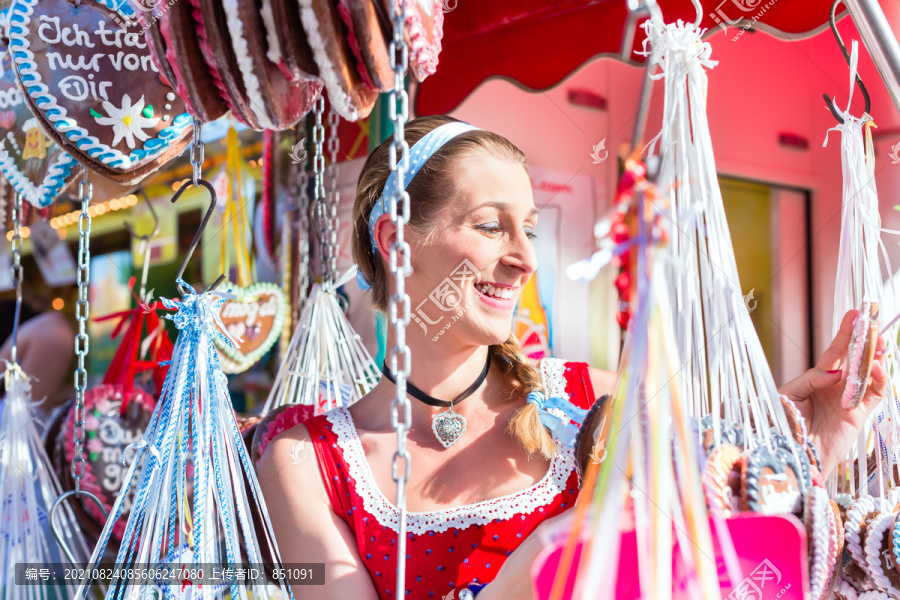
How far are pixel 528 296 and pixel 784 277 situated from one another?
1.12 meters

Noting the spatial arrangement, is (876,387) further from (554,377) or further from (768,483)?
(554,377)

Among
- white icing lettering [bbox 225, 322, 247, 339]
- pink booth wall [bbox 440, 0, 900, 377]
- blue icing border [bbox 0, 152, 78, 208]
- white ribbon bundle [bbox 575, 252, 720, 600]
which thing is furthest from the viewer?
pink booth wall [bbox 440, 0, 900, 377]

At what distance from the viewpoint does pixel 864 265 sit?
0.93 m

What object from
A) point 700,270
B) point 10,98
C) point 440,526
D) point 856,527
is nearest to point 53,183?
point 10,98

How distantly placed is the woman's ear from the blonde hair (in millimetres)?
37

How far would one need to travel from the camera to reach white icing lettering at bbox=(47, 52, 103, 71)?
3.73ft

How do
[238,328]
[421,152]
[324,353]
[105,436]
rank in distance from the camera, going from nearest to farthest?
1. [421,152]
2. [324,353]
3. [105,436]
4. [238,328]

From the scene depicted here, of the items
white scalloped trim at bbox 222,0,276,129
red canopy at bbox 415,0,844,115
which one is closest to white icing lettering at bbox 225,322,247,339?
red canopy at bbox 415,0,844,115

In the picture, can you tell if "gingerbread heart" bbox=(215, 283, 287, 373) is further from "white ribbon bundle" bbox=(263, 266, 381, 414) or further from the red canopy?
the red canopy

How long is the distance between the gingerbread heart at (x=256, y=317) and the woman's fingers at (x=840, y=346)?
172 centimetres

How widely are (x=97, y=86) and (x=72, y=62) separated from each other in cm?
6

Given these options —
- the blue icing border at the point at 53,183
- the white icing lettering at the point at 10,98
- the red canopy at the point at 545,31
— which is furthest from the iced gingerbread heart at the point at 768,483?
the white icing lettering at the point at 10,98

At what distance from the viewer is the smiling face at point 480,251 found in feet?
3.60

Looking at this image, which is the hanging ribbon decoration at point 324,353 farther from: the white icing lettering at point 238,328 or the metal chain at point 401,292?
the metal chain at point 401,292
